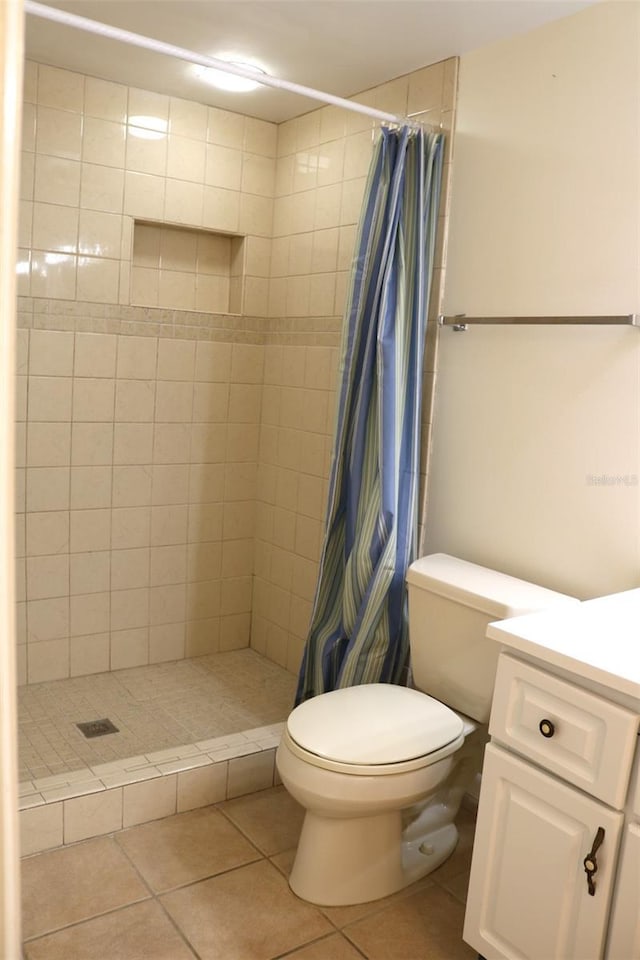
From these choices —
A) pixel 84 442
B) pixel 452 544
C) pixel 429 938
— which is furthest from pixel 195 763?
pixel 84 442

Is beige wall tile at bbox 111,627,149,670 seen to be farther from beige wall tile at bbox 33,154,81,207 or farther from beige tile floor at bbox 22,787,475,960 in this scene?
beige wall tile at bbox 33,154,81,207

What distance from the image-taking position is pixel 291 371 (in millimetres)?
3016

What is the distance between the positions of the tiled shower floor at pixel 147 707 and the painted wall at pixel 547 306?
951 millimetres

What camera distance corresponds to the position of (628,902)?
4.43 ft

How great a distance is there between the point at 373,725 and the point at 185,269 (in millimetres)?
1927

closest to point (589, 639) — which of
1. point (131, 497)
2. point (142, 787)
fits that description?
point (142, 787)

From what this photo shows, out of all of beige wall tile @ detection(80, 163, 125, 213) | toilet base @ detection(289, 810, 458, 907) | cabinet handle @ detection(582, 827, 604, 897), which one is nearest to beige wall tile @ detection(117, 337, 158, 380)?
beige wall tile @ detection(80, 163, 125, 213)

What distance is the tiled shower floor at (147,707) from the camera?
2.38 meters

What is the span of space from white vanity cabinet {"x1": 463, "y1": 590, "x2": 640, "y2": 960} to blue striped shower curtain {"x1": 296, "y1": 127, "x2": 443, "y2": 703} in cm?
74

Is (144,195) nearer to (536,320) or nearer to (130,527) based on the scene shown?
(130,527)

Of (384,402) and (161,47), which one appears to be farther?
(384,402)

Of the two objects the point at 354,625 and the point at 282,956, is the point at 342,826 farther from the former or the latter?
the point at 354,625

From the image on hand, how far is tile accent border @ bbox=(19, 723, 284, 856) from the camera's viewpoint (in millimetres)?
2029

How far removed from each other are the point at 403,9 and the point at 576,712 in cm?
173
